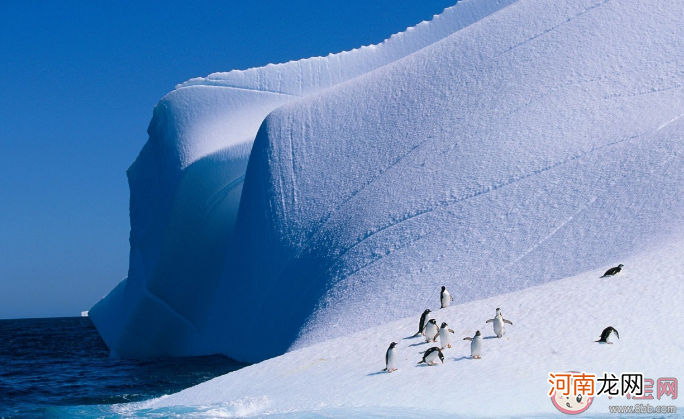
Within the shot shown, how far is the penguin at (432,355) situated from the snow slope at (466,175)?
3968 millimetres

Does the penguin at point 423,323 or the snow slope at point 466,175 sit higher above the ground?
the snow slope at point 466,175

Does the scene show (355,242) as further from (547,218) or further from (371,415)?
(371,415)

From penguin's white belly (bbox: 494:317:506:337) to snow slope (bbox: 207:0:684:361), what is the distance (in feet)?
10.5

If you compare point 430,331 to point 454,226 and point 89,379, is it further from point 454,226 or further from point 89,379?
point 89,379

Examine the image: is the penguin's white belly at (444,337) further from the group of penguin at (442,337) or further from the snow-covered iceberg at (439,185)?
the snow-covered iceberg at (439,185)

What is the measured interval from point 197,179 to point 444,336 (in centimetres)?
1341

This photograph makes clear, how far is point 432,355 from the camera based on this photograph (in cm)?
1102

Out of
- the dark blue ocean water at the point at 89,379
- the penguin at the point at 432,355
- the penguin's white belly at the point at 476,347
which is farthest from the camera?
the dark blue ocean water at the point at 89,379

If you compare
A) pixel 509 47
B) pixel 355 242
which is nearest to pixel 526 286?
pixel 355 242

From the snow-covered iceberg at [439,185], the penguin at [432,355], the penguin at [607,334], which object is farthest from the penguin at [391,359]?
the snow-covered iceberg at [439,185]

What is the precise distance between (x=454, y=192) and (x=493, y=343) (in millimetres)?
5833

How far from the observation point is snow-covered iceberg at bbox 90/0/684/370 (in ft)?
50.3

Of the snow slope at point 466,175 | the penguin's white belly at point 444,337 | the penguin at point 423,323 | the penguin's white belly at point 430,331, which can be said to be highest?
the snow slope at point 466,175

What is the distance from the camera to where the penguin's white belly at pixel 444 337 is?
11453mm
